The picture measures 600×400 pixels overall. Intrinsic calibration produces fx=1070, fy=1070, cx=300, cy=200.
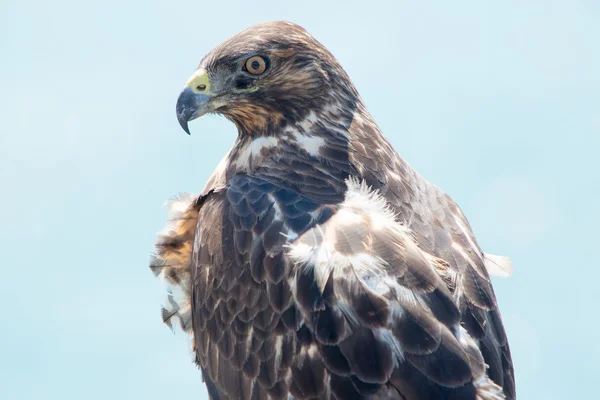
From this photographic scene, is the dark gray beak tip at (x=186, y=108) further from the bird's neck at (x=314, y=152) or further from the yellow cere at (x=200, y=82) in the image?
the bird's neck at (x=314, y=152)

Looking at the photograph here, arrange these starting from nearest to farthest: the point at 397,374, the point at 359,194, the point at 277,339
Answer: the point at 397,374 → the point at 277,339 → the point at 359,194

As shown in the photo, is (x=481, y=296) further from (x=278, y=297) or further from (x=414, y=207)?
(x=278, y=297)

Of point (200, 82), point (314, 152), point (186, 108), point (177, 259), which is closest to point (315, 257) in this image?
point (314, 152)

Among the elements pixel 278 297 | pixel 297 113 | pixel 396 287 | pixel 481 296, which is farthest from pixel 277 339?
pixel 297 113

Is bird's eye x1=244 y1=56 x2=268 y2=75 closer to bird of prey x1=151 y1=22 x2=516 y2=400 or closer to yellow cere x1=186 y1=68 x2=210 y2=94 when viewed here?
bird of prey x1=151 y1=22 x2=516 y2=400

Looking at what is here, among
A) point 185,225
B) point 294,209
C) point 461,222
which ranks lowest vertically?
point 461,222

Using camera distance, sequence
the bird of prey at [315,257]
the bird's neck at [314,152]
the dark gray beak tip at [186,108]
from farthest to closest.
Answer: the dark gray beak tip at [186,108] < the bird's neck at [314,152] < the bird of prey at [315,257]

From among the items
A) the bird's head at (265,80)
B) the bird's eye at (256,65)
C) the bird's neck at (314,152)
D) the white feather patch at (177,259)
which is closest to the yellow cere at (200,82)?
the bird's head at (265,80)
